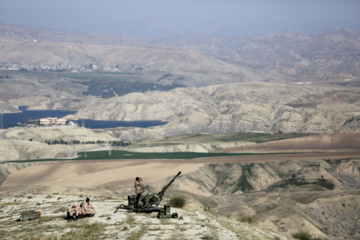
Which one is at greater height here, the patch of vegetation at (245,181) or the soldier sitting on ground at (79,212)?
the soldier sitting on ground at (79,212)

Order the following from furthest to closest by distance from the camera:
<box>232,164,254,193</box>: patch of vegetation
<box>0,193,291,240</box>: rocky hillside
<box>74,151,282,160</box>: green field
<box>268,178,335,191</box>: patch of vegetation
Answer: <box>74,151,282,160</box>: green field → <box>232,164,254,193</box>: patch of vegetation → <box>268,178,335,191</box>: patch of vegetation → <box>0,193,291,240</box>: rocky hillside

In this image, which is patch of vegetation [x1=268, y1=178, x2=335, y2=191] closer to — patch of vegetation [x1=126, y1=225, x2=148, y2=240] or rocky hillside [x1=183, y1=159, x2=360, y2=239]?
rocky hillside [x1=183, y1=159, x2=360, y2=239]

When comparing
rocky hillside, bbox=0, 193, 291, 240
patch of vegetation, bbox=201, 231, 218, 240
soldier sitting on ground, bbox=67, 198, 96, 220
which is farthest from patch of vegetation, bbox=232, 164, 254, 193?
patch of vegetation, bbox=201, 231, 218, 240

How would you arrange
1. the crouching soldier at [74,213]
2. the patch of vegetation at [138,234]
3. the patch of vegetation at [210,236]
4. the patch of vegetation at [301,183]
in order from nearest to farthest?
the patch of vegetation at [210,236], the patch of vegetation at [138,234], the crouching soldier at [74,213], the patch of vegetation at [301,183]

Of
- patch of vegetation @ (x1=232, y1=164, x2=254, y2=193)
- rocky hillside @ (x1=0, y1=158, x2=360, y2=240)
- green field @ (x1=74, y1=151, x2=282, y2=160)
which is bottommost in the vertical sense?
green field @ (x1=74, y1=151, x2=282, y2=160)

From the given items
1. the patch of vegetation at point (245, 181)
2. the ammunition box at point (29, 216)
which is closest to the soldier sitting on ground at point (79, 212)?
the ammunition box at point (29, 216)

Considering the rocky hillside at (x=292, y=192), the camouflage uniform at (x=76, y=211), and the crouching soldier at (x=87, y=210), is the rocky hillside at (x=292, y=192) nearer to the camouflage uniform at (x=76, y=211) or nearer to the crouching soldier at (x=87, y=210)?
the crouching soldier at (x=87, y=210)

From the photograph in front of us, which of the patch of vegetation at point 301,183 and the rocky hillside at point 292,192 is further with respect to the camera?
the patch of vegetation at point 301,183

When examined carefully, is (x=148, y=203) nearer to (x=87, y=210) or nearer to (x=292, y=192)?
(x=87, y=210)

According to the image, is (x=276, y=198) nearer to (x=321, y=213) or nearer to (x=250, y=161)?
(x=321, y=213)

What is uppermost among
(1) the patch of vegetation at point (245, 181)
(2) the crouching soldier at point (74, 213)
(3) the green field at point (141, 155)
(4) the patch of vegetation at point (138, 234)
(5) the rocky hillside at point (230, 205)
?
(2) the crouching soldier at point (74, 213)

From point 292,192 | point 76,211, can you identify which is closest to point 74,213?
point 76,211

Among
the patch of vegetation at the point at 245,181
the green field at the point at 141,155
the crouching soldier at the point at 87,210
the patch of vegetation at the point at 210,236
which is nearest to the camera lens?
the patch of vegetation at the point at 210,236
